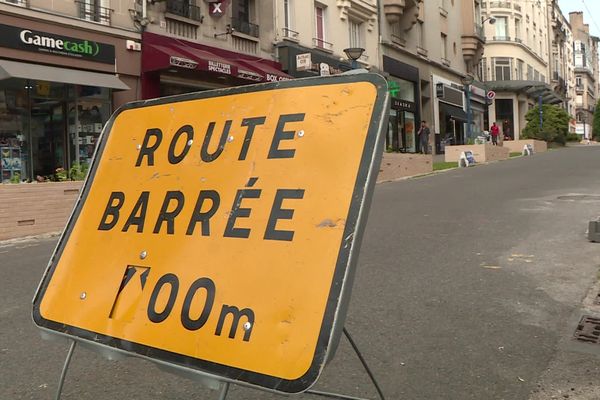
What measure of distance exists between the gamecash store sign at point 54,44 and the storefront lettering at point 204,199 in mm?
11722

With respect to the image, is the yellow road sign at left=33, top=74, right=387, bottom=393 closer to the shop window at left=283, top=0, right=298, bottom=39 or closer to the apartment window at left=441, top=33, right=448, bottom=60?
the shop window at left=283, top=0, right=298, bottom=39

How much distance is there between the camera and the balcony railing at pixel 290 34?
68.1ft

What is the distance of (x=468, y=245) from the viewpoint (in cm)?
730

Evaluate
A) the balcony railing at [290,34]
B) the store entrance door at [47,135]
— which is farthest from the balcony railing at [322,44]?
the store entrance door at [47,135]

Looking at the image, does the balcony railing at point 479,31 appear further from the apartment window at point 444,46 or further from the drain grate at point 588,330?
the drain grate at point 588,330

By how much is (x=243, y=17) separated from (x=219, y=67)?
4100 mm

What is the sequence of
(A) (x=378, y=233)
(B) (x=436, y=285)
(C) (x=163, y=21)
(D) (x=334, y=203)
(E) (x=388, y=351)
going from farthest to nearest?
(C) (x=163, y=21)
(A) (x=378, y=233)
(B) (x=436, y=285)
(E) (x=388, y=351)
(D) (x=334, y=203)

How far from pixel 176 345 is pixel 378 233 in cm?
645

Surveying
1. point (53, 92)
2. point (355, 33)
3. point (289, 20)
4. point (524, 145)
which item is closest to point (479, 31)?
point (524, 145)

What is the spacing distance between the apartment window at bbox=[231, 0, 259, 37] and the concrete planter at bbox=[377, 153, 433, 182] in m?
6.29

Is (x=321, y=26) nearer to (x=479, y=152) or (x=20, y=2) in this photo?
(x=479, y=152)

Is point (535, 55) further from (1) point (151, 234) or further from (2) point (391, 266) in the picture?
(1) point (151, 234)

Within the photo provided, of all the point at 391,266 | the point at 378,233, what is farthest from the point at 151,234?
the point at 378,233

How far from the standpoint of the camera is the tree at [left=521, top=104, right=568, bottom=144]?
42.1 metres
